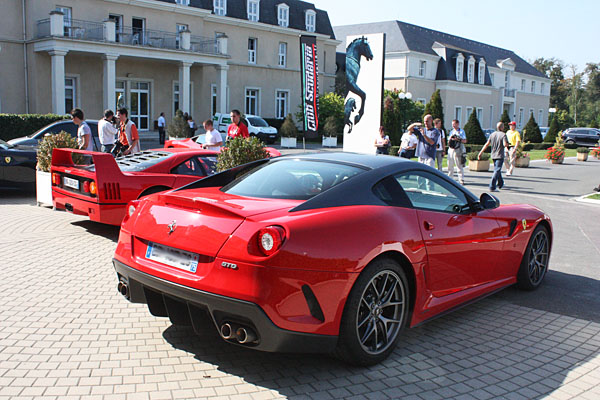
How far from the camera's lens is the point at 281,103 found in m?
46.9

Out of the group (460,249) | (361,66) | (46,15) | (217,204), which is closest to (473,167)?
(361,66)

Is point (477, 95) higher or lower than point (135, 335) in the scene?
higher

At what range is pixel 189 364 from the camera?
4.01m

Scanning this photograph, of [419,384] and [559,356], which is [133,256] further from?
[559,356]

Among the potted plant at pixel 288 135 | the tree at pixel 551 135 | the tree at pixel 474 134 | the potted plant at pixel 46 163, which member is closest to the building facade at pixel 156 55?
the potted plant at pixel 288 135

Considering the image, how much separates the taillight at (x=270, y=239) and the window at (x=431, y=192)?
1.41m

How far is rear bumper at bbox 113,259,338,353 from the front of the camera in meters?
3.47

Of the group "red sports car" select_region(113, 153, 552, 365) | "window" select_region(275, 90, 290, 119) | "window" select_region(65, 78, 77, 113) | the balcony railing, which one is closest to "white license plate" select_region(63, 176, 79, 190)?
"red sports car" select_region(113, 153, 552, 365)

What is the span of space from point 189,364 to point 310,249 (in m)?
1.29

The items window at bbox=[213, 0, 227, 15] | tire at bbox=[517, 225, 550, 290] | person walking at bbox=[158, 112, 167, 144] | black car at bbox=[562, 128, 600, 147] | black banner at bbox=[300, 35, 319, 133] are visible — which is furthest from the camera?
black car at bbox=[562, 128, 600, 147]

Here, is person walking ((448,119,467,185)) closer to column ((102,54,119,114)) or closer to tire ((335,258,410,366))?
tire ((335,258,410,366))

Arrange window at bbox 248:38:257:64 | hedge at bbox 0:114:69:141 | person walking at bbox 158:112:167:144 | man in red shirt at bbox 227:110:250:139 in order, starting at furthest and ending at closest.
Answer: window at bbox 248:38:257:64
person walking at bbox 158:112:167:144
hedge at bbox 0:114:69:141
man in red shirt at bbox 227:110:250:139

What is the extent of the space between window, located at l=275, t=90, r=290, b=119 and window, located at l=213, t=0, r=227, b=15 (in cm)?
789

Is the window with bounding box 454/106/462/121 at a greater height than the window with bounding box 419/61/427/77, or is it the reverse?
the window with bounding box 419/61/427/77
